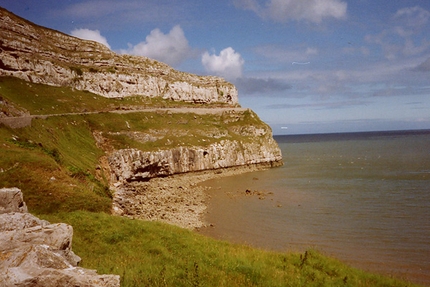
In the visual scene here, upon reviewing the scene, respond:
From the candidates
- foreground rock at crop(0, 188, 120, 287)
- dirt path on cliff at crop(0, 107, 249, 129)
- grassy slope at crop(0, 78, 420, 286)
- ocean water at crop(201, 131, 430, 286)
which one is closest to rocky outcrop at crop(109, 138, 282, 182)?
ocean water at crop(201, 131, 430, 286)

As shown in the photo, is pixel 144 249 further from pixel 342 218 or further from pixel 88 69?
pixel 88 69

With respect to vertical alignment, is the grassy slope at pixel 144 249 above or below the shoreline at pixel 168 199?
above

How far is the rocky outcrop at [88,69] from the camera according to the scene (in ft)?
238

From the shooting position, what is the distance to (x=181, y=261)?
14.4 meters

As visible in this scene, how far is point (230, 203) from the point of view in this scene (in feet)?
156

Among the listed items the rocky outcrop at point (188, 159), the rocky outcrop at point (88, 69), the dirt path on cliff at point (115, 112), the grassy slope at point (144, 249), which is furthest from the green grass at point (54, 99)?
the grassy slope at point (144, 249)

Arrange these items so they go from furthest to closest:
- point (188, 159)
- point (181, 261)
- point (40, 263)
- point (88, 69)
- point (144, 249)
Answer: point (88, 69), point (188, 159), point (144, 249), point (181, 261), point (40, 263)

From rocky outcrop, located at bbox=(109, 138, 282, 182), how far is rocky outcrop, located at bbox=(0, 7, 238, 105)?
1483 inches

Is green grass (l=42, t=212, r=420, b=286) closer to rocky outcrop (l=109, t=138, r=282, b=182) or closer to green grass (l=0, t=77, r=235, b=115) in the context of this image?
rocky outcrop (l=109, t=138, r=282, b=182)

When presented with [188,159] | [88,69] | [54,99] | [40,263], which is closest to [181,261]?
[40,263]

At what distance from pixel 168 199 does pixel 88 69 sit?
64145 millimetres

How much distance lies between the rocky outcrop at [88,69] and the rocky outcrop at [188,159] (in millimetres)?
37674

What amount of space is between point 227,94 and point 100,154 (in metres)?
91.6

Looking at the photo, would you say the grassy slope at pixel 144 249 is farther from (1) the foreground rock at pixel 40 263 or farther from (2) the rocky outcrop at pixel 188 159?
(2) the rocky outcrop at pixel 188 159
